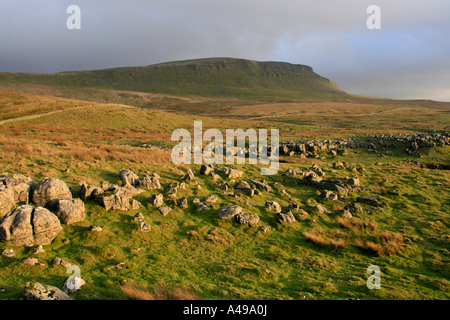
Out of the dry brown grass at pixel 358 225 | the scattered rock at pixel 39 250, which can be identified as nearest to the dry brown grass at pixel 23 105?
the scattered rock at pixel 39 250

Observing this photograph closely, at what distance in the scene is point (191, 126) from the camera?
66.6 metres

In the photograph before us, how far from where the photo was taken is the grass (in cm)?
760

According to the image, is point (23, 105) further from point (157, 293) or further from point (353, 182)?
point (157, 293)

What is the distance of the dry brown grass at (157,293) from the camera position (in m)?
6.48

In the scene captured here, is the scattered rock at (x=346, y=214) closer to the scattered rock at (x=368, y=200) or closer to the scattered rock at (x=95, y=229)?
the scattered rock at (x=368, y=200)

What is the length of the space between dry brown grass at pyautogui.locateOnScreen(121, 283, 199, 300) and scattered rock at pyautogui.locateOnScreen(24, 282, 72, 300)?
1317mm

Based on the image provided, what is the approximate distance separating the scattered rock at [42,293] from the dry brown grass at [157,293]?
1.32m

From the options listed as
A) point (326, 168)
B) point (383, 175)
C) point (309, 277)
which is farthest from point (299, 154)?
point (309, 277)

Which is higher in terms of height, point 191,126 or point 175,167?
point 191,126

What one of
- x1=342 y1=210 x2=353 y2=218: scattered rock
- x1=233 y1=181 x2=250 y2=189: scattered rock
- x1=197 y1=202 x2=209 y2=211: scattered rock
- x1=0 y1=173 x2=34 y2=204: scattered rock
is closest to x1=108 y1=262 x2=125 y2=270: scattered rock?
x1=0 y1=173 x2=34 y2=204: scattered rock

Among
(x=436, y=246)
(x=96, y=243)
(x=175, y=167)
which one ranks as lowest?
(x=436, y=246)

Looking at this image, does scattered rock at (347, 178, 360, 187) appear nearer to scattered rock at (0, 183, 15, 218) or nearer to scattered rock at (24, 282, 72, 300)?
scattered rock at (24, 282, 72, 300)
